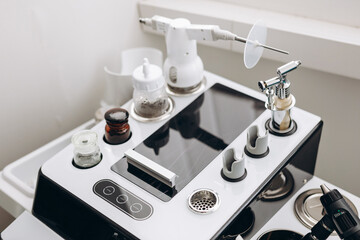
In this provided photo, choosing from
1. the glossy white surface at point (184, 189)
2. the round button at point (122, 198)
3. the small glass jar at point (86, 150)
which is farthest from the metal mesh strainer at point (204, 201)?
the small glass jar at point (86, 150)

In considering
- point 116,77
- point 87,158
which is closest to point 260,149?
point 87,158

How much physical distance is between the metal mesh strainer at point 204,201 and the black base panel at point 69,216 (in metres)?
0.13

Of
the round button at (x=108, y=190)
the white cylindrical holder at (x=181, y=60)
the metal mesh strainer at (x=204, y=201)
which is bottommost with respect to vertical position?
the round button at (x=108, y=190)

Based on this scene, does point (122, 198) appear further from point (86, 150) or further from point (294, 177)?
point (294, 177)

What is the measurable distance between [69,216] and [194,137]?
1.07 ft

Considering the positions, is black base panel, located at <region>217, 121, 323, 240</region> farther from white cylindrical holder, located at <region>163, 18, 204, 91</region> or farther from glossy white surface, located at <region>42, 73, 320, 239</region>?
white cylindrical holder, located at <region>163, 18, 204, 91</region>

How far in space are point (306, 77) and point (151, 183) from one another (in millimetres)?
619

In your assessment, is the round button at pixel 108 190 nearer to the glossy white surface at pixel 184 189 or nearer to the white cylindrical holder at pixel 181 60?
the glossy white surface at pixel 184 189

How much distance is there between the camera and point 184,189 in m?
0.88

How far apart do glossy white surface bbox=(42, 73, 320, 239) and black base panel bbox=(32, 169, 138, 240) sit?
13 millimetres

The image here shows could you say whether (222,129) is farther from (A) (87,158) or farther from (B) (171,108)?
(A) (87,158)

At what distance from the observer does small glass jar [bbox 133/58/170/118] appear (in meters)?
0.97

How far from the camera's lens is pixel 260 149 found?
2.97ft

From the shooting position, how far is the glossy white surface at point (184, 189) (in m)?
0.80
